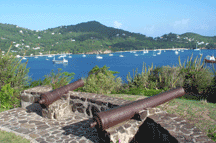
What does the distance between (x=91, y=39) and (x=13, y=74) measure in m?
113

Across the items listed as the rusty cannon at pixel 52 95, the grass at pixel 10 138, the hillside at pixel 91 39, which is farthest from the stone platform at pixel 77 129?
the hillside at pixel 91 39

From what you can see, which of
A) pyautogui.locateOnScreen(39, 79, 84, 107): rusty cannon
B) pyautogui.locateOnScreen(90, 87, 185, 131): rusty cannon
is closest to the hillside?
pyautogui.locateOnScreen(39, 79, 84, 107): rusty cannon

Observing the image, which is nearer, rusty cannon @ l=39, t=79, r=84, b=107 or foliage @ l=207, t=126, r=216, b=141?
foliage @ l=207, t=126, r=216, b=141

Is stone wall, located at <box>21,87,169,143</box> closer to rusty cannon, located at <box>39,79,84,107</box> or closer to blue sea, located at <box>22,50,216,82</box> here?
A: rusty cannon, located at <box>39,79,84,107</box>

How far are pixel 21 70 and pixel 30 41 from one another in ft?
340

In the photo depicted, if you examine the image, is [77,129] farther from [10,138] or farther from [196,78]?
[196,78]

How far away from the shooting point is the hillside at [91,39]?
107 m

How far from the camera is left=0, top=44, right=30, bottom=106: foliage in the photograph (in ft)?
26.8

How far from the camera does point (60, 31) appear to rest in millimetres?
137750

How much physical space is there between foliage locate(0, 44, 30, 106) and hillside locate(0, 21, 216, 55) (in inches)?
3716

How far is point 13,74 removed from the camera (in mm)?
A: 8414

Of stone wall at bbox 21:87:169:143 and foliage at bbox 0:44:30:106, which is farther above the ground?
foliage at bbox 0:44:30:106

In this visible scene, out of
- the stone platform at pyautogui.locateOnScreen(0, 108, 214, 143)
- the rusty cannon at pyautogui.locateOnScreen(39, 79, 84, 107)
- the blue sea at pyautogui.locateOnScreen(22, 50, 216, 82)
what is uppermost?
the rusty cannon at pyautogui.locateOnScreen(39, 79, 84, 107)

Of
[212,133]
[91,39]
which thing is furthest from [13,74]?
[91,39]
